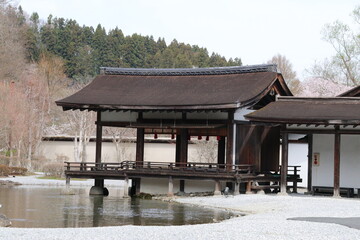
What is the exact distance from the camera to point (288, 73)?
66688mm

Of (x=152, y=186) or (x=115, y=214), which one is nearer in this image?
(x=115, y=214)

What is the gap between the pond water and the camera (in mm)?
20562

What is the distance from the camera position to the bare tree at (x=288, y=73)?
6312 centimetres

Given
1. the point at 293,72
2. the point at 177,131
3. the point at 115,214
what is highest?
the point at 293,72

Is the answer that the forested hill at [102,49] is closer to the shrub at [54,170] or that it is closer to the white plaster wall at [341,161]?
the shrub at [54,170]

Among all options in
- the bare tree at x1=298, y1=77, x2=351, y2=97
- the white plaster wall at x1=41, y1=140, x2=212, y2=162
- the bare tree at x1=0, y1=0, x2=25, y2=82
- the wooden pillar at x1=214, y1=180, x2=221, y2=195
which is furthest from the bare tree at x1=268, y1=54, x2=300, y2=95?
the wooden pillar at x1=214, y1=180, x2=221, y2=195

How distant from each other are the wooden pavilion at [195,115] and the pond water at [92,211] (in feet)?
5.99

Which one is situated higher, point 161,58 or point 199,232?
point 161,58

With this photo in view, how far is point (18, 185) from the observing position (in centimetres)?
3831

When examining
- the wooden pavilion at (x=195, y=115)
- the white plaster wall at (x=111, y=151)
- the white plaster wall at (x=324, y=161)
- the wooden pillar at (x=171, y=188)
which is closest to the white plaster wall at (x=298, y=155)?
the wooden pavilion at (x=195, y=115)

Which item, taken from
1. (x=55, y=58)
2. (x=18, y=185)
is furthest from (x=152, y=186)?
(x=55, y=58)

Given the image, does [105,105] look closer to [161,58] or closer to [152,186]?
[152,186]

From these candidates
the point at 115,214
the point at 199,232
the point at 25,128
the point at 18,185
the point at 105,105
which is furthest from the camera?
the point at 25,128

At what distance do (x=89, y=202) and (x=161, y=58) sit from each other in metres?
59.4
